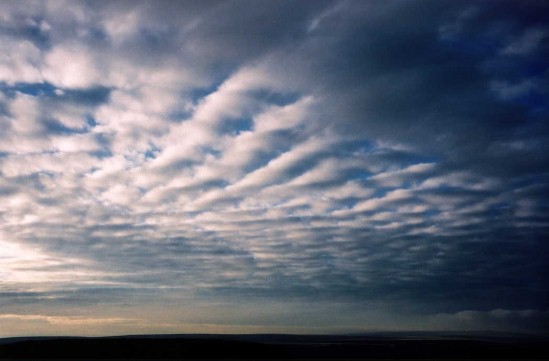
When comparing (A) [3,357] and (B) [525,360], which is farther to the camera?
(A) [3,357]

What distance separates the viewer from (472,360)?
207ft

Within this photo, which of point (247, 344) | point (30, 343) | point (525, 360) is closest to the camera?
point (525, 360)

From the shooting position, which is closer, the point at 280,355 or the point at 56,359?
the point at 56,359

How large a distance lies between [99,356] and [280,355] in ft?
96.0

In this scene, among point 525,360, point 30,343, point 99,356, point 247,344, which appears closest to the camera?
point 525,360

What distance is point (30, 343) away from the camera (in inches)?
2692

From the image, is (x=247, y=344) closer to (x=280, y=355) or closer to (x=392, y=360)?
(x=280, y=355)

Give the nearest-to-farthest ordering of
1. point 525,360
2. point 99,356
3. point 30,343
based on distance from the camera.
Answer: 1. point 525,360
2. point 99,356
3. point 30,343

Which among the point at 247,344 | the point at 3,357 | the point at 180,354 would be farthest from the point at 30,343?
the point at 247,344

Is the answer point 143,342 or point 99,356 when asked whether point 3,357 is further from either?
point 143,342

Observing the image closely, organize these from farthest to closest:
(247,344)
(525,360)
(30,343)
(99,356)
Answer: (247,344), (30,343), (99,356), (525,360)

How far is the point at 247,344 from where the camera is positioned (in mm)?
74688

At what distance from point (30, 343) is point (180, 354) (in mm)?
25308

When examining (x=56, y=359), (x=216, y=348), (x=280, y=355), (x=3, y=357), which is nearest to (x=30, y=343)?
(x=3, y=357)
